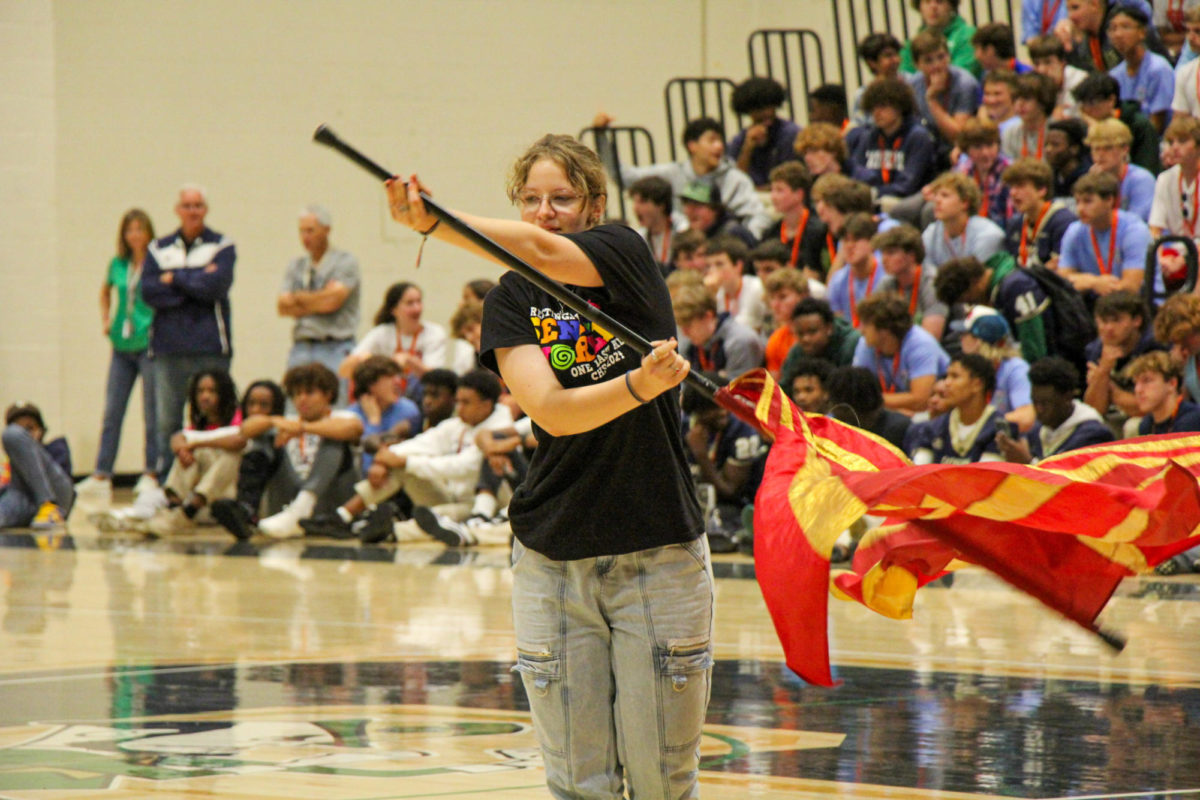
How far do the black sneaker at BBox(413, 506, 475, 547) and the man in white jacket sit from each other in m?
0.28

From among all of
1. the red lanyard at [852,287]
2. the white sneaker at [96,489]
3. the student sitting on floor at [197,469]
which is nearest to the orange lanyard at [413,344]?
the student sitting on floor at [197,469]

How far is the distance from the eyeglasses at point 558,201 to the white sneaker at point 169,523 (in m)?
8.37

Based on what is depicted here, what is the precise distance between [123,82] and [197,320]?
3.49 meters

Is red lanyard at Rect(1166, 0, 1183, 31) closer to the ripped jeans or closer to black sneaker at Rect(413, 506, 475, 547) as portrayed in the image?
black sneaker at Rect(413, 506, 475, 547)

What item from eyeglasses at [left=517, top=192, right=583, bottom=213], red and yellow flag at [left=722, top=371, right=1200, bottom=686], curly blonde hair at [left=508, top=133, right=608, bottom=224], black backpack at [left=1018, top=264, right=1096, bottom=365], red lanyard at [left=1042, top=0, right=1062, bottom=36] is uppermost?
red lanyard at [left=1042, top=0, right=1062, bottom=36]

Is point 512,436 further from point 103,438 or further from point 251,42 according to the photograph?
point 251,42

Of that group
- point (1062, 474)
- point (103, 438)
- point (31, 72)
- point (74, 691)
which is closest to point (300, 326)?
point (103, 438)

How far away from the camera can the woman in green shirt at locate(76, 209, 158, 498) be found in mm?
12484

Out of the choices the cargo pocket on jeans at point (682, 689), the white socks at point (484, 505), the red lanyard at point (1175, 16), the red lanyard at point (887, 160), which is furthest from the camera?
the red lanyard at point (1175, 16)

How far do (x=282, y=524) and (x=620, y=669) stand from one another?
7.68 metres

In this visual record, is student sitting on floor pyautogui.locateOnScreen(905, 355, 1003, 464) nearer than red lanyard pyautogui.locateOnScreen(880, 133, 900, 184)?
Yes

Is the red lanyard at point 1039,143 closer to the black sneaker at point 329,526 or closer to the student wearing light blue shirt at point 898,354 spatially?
the student wearing light blue shirt at point 898,354

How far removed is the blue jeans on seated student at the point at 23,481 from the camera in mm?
11391

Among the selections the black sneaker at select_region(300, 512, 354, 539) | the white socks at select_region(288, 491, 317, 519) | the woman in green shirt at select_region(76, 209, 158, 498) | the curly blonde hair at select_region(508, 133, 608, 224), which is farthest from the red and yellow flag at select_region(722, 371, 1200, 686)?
the woman in green shirt at select_region(76, 209, 158, 498)
